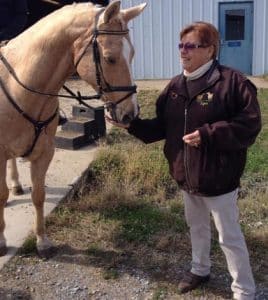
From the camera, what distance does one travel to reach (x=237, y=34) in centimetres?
1229

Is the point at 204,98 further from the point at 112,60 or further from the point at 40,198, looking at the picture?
the point at 40,198

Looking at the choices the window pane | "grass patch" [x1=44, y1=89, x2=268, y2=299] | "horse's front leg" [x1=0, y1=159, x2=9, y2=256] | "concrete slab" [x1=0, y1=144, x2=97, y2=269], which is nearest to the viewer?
"horse's front leg" [x1=0, y1=159, x2=9, y2=256]

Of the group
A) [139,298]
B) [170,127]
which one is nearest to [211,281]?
[139,298]

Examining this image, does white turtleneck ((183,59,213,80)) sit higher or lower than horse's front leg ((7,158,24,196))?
higher

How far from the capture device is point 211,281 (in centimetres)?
350

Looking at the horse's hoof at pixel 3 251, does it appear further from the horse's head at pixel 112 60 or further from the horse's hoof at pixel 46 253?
the horse's head at pixel 112 60

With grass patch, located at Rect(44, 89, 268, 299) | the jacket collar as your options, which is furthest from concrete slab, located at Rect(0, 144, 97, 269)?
the jacket collar

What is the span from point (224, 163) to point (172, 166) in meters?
0.38

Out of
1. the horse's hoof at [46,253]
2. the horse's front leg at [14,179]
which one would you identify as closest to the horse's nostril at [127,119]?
the horse's hoof at [46,253]

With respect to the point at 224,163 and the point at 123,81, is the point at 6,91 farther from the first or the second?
the point at 224,163

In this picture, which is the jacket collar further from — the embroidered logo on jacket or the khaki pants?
the khaki pants

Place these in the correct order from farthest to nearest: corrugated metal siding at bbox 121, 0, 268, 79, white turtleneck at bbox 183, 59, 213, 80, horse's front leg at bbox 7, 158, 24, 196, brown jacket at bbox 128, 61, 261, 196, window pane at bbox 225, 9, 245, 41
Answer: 1. window pane at bbox 225, 9, 245, 41
2. corrugated metal siding at bbox 121, 0, 268, 79
3. horse's front leg at bbox 7, 158, 24, 196
4. white turtleneck at bbox 183, 59, 213, 80
5. brown jacket at bbox 128, 61, 261, 196

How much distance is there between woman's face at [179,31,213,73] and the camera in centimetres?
284

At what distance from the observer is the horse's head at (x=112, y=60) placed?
2926 mm
